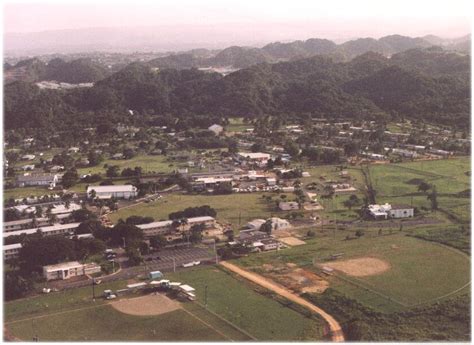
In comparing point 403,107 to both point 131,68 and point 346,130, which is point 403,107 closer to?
point 346,130

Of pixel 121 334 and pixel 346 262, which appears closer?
pixel 121 334

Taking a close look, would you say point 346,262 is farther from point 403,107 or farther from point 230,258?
point 403,107

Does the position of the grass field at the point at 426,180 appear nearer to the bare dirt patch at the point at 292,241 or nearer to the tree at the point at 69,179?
the bare dirt patch at the point at 292,241

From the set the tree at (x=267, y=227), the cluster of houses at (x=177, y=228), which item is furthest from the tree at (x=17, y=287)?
the tree at (x=267, y=227)

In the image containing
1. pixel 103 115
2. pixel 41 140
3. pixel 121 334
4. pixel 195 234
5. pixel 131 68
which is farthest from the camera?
pixel 131 68

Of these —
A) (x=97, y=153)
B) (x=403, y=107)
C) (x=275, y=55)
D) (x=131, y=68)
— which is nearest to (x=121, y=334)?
(x=97, y=153)

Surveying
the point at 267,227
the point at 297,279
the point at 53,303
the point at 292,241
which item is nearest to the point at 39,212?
the point at 53,303

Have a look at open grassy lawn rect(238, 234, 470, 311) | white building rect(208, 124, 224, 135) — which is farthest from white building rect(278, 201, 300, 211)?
white building rect(208, 124, 224, 135)

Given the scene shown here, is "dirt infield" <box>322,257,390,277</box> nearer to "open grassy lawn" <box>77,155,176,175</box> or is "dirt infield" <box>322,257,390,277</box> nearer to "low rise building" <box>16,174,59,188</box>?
"open grassy lawn" <box>77,155,176,175</box>

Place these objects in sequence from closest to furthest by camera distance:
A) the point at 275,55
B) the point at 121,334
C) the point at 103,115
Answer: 1. the point at 121,334
2. the point at 103,115
3. the point at 275,55
